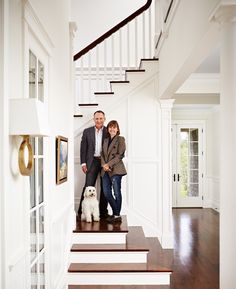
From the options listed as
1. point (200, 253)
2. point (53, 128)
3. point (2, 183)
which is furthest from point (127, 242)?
point (2, 183)

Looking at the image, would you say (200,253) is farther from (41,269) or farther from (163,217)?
(41,269)

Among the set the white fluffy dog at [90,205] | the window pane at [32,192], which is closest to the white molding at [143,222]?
the white fluffy dog at [90,205]

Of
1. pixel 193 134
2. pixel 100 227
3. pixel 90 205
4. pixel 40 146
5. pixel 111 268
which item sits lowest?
pixel 111 268

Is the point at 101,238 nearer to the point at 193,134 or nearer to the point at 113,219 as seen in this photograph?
the point at 113,219

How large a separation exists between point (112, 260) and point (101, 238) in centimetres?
36

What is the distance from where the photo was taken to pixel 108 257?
13.9 ft

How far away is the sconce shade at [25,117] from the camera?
182 cm

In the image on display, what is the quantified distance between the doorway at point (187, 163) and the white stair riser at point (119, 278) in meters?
5.77

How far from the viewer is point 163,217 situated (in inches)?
218

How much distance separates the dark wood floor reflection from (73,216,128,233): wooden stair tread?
2.86 ft

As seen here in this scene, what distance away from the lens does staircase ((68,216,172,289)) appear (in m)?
3.99

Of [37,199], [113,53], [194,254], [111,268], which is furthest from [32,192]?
[113,53]

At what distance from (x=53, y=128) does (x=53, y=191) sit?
1.94ft

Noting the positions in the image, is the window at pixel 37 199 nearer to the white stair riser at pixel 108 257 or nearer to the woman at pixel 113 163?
the white stair riser at pixel 108 257
